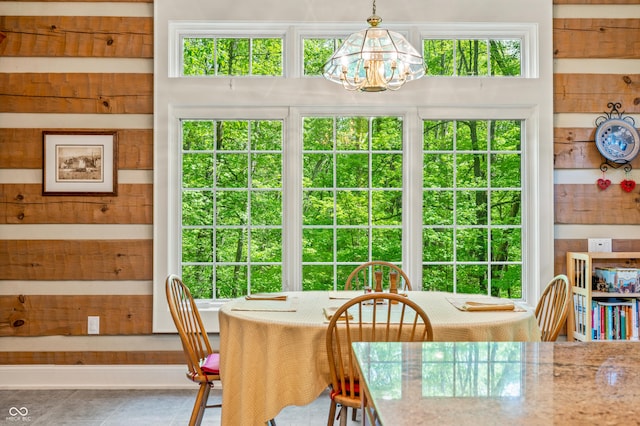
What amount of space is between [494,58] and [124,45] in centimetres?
266

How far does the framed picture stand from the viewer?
4.27 metres

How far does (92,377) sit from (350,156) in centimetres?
239

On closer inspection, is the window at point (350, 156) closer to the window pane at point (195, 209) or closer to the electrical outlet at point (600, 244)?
the window pane at point (195, 209)

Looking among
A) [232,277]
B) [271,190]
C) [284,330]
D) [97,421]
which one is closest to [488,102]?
[271,190]

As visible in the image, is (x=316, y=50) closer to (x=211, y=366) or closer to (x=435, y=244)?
(x=435, y=244)

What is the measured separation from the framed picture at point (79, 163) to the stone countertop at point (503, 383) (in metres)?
3.35

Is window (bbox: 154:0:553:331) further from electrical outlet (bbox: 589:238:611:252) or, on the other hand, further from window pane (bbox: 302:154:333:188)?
electrical outlet (bbox: 589:238:611:252)

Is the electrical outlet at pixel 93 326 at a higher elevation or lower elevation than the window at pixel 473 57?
lower

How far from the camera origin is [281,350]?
2637 millimetres

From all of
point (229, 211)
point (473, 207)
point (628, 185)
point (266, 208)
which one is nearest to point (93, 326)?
point (229, 211)

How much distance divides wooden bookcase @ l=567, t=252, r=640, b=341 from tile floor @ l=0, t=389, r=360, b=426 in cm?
171

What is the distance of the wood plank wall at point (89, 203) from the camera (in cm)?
426

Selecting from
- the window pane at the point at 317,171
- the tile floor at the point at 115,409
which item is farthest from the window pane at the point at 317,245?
the tile floor at the point at 115,409

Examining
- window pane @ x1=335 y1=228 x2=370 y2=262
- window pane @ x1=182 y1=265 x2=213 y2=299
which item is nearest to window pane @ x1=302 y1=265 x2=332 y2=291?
window pane @ x1=335 y1=228 x2=370 y2=262
